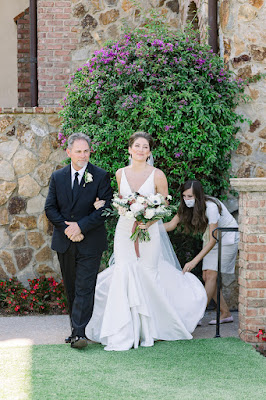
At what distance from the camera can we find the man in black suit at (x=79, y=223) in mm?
5363

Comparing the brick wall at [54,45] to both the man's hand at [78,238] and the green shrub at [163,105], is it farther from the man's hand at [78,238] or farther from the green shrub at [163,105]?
the man's hand at [78,238]

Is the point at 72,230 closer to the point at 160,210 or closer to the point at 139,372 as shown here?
the point at 160,210

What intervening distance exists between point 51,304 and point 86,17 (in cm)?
435

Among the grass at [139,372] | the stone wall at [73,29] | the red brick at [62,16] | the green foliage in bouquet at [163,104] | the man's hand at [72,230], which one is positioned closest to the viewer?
the grass at [139,372]

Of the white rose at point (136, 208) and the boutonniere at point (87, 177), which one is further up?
the boutonniere at point (87, 177)

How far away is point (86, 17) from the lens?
9102 mm

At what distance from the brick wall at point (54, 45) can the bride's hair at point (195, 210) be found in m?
3.76

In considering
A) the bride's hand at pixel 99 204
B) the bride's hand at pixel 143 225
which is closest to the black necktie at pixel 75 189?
the bride's hand at pixel 99 204

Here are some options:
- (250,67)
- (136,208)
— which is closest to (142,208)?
(136,208)

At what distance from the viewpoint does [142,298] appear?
5.51 meters

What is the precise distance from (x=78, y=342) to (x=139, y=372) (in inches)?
33.4

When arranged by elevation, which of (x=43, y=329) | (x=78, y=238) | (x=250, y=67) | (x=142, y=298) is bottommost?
(x=43, y=329)

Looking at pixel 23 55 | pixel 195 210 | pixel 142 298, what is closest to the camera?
pixel 142 298

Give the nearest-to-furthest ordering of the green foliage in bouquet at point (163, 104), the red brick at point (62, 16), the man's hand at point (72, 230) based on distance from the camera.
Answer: the man's hand at point (72, 230), the green foliage in bouquet at point (163, 104), the red brick at point (62, 16)
